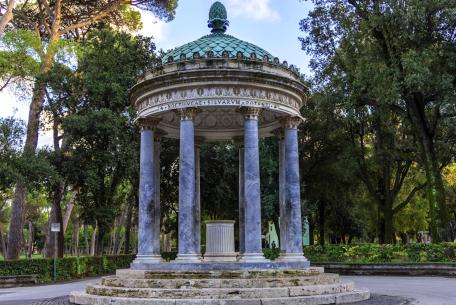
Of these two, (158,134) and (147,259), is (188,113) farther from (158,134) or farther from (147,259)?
(147,259)

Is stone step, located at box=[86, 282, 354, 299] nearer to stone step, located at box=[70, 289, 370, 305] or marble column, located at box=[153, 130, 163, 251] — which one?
stone step, located at box=[70, 289, 370, 305]

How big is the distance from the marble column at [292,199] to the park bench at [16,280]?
15.7m

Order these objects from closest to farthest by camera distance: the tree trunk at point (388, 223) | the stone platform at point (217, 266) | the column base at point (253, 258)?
1. the stone platform at point (217, 266)
2. the column base at point (253, 258)
3. the tree trunk at point (388, 223)

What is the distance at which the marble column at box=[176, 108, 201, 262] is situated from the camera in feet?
52.4

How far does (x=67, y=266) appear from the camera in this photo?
100 feet

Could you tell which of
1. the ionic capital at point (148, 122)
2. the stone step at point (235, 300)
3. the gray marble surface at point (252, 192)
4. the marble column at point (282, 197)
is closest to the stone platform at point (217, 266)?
the gray marble surface at point (252, 192)

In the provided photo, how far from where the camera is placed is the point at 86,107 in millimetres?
33562

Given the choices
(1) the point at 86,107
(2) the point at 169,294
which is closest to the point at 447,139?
(1) the point at 86,107

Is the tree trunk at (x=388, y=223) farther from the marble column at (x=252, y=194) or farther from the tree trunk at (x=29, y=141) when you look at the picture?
the tree trunk at (x=29, y=141)

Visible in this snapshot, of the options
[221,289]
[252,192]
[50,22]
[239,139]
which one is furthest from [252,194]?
[50,22]

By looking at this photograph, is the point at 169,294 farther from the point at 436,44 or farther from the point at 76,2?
the point at 76,2

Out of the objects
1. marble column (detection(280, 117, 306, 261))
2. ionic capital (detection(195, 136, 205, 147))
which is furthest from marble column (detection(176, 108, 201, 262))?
ionic capital (detection(195, 136, 205, 147))

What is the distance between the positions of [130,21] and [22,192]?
648 inches

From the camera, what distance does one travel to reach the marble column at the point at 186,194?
1596 centimetres
